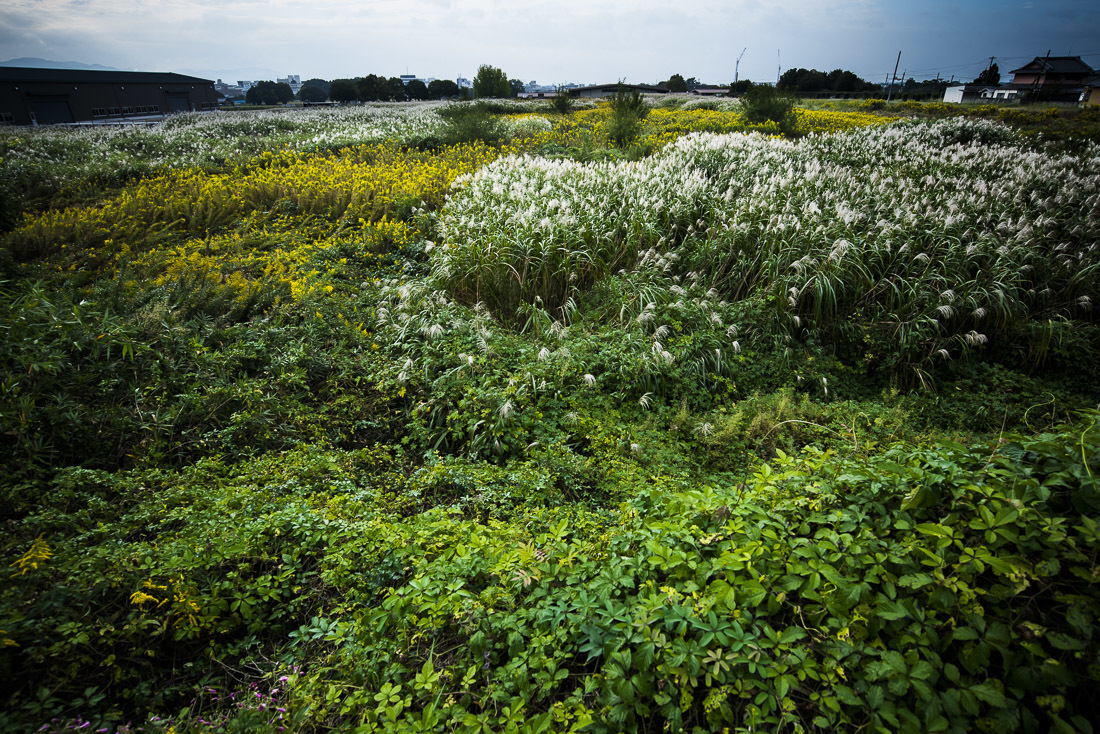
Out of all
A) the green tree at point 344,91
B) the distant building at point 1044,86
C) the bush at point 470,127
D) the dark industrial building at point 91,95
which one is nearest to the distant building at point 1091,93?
the distant building at point 1044,86

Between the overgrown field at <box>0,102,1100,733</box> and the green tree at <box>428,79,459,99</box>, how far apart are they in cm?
4220

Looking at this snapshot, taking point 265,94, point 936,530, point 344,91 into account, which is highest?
point 265,94

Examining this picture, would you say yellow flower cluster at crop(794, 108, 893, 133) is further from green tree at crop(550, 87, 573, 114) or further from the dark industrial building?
the dark industrial building

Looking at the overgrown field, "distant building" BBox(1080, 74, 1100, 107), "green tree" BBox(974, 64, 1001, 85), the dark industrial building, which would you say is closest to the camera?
the overgrown field

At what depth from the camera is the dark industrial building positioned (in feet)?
72.7

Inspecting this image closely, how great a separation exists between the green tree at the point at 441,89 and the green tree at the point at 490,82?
11.3m

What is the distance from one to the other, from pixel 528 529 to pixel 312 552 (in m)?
1.18

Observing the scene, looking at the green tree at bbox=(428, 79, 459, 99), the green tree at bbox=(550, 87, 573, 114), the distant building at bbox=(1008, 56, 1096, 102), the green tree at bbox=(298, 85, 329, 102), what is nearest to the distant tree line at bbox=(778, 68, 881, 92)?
the distant building at bbox=(1008, 56, 1096, 102)

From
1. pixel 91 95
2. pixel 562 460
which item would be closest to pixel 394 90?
pixel 91 95

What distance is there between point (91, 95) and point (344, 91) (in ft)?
59.5

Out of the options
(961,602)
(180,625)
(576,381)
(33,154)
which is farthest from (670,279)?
(33,154)

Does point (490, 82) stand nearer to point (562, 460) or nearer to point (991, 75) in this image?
point (562, 460)

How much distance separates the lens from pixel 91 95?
28047 millimetres

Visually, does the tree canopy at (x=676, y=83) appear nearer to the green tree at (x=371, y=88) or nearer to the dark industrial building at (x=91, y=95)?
the green tree at (x=371, y=88)
